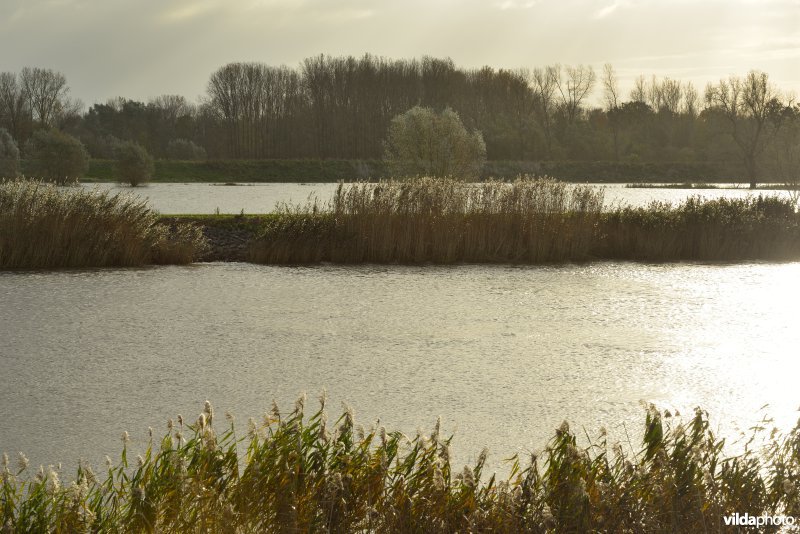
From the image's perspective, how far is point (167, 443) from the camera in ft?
10.9

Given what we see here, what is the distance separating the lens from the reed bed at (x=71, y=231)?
1219cm

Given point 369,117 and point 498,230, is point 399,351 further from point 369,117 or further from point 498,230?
point 369,117

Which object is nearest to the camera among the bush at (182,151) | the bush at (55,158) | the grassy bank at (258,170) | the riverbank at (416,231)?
the riverbank at (416,231)

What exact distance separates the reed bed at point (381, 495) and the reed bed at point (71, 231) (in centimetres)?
963

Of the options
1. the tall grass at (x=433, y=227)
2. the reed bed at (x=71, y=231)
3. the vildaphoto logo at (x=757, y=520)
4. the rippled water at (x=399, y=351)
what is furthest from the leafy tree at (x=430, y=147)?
the vildaphoto logo at (x=757, y=520)

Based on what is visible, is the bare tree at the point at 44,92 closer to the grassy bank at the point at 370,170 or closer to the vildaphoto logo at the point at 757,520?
the grassy bank at the point at 370,170

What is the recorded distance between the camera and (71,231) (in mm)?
12359

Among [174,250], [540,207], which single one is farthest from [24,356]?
[540,207]

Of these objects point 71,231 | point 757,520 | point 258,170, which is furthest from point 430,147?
point 258,170

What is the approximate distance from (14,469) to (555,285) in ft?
25.9

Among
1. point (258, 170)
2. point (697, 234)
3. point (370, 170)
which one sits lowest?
point (697, 234)

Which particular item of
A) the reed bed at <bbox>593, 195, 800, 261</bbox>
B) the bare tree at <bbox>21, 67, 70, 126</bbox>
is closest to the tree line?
the bare tree at <bbox>21, 67, 70, 126</bbox>

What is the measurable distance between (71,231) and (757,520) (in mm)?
10944

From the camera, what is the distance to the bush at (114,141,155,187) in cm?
3809
